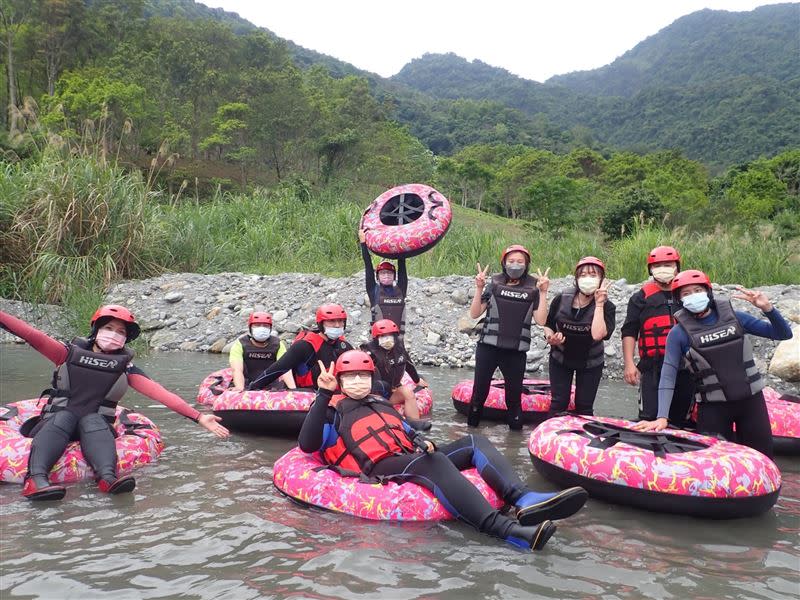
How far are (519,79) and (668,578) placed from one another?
509 feet

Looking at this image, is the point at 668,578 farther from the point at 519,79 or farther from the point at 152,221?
the point at 519,79

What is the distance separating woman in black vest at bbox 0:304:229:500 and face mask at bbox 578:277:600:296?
3231 mm

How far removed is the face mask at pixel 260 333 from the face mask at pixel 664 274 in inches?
144

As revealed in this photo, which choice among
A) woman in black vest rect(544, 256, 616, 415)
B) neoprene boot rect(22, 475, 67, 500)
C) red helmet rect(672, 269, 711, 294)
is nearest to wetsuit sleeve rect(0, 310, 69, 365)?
neoprene boot rect(22, 475, 67, 500)

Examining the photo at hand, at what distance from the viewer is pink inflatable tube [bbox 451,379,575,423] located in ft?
23.5

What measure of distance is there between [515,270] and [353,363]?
240cm

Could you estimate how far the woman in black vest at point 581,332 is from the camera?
613 cm

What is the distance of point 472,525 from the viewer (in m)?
4.18

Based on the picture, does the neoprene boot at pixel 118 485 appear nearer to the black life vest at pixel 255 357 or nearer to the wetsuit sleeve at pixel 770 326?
the black life vest at pixel 255 357

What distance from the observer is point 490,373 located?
667 centimetres

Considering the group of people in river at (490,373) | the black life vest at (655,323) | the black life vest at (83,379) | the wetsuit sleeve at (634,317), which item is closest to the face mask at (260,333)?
the group of people in river at (490,373)

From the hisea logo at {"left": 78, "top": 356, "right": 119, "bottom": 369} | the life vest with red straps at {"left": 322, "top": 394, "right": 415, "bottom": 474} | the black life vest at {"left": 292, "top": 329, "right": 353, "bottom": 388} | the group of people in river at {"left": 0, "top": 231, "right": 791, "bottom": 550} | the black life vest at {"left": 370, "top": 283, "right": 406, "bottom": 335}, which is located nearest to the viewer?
the group of people in river at {"left": 0, "top": 231, "right": 791, "bottom": 550}

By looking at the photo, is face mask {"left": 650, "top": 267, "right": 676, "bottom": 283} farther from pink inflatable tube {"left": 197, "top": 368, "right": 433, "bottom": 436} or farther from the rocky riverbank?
the rocky riverbank

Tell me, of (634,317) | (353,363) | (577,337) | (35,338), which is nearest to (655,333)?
(634,317)
